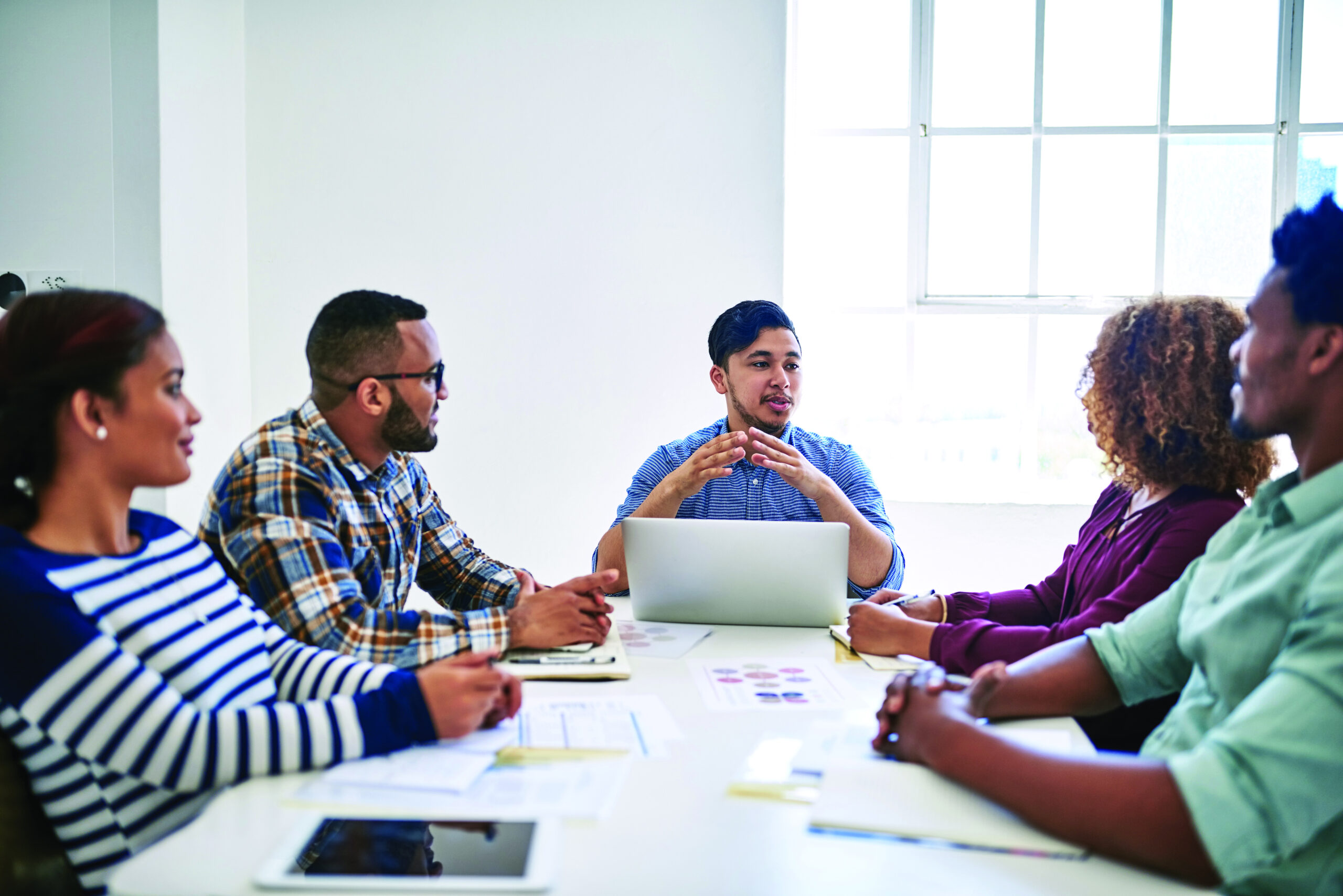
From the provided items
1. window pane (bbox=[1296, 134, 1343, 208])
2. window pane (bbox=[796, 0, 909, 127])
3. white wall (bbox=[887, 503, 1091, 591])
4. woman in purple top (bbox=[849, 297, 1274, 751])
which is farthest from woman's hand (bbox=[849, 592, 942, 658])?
window pane (bbox=[1296, 134, 1343, 208])

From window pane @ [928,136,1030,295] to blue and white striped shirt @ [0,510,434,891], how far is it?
2.75 metres

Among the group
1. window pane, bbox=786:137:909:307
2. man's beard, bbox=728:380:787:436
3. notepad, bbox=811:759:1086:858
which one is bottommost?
notepad, bbox=811:759:1086:858

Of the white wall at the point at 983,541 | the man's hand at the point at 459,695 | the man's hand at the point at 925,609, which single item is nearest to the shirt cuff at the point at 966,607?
the man's hand at the point at 925,609

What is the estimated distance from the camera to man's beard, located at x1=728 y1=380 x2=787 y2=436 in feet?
8.53

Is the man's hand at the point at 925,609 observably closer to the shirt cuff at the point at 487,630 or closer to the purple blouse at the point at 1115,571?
the purple blouse at the point at 1115,571

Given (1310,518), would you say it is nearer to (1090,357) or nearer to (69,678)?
(1090,357)

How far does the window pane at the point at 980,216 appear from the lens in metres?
3.38

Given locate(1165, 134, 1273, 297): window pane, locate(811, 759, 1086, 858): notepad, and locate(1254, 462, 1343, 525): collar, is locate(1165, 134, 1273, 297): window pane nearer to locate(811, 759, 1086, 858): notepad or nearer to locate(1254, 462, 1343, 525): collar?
locate(1254, 462, 1343, 525): collar

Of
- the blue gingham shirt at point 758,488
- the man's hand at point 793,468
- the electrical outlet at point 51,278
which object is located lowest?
the blue gingham shirt at point 758,488

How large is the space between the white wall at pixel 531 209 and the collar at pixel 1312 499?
7.83ft

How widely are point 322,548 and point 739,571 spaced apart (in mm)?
728

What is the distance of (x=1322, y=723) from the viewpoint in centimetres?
79

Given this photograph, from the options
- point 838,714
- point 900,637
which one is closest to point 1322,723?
point 838,714

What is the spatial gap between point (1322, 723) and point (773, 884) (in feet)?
1.54
